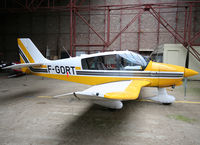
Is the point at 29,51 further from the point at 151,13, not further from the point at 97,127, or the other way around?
the point at 151,13

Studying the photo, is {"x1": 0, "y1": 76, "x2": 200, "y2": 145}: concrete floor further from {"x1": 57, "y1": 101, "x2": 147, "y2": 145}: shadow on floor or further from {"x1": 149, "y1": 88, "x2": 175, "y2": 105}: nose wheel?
{"x1": 149, "y1": 88, "x2": 175, "y2": 105}: nose wheel

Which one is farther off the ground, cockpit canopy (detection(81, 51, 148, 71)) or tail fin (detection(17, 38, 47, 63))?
tail fin (detection(17, 38, 47, 63))

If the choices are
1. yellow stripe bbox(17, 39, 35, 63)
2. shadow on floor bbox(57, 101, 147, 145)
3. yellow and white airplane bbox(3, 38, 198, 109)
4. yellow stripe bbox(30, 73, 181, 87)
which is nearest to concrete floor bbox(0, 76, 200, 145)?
shadow on floor bbox(57, 101, 147, 145)

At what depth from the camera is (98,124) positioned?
3.35m

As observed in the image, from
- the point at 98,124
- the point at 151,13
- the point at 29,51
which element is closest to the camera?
the point at 98,124

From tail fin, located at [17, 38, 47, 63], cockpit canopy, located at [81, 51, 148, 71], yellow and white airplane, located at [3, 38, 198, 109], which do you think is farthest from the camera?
tail fin, located at [17, 38, 47, 63]

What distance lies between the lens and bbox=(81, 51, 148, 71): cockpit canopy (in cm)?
436

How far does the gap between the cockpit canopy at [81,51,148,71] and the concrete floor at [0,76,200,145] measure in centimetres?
141

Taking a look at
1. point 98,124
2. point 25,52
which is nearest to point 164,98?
point 98,124

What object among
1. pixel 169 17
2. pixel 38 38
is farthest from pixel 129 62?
pixel 38 38

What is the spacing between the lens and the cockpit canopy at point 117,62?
14.3 ft

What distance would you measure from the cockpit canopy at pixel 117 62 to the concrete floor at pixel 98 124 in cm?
141

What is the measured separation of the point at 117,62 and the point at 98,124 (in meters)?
2.15

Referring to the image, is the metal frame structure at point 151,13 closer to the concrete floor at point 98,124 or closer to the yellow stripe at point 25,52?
the yellow stripe at point 25,52
